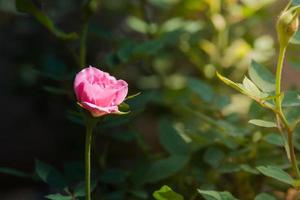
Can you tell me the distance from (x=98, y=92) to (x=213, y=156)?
12.2 inches

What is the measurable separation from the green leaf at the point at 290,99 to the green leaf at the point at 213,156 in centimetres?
20

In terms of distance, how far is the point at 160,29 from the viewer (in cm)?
116

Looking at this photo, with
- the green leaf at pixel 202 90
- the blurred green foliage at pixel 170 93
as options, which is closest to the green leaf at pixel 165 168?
the blurred green foliage at pixel 170 93

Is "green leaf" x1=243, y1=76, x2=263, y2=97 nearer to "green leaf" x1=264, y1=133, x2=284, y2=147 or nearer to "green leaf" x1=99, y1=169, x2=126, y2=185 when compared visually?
"green leaf" x1=264, y1=133, x2=284, y2=147

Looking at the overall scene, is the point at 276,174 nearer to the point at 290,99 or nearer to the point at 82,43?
the point at 290,99

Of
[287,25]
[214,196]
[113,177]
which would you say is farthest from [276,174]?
[113,177]

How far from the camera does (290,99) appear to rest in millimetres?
761

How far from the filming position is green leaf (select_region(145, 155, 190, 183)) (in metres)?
0.93

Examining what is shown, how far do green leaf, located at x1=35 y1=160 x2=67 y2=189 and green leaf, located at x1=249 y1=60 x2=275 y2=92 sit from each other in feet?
1.15

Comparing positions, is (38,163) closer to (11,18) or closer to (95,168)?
(95,168)

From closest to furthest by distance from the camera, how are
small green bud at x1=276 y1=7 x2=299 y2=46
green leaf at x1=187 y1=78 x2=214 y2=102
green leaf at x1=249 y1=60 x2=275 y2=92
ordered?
small green bud at x1=276 y1=7 x2=299 y2=46 → green leaf at x1=249 y1=60 x2=275 y2=92 → green leaf at x1=187 y1=78 x2=214 y2=102

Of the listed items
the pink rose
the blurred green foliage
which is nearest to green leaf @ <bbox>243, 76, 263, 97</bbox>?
the blurred green foliage

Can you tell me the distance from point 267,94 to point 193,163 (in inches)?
12.5

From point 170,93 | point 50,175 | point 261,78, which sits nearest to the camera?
point 261,78
